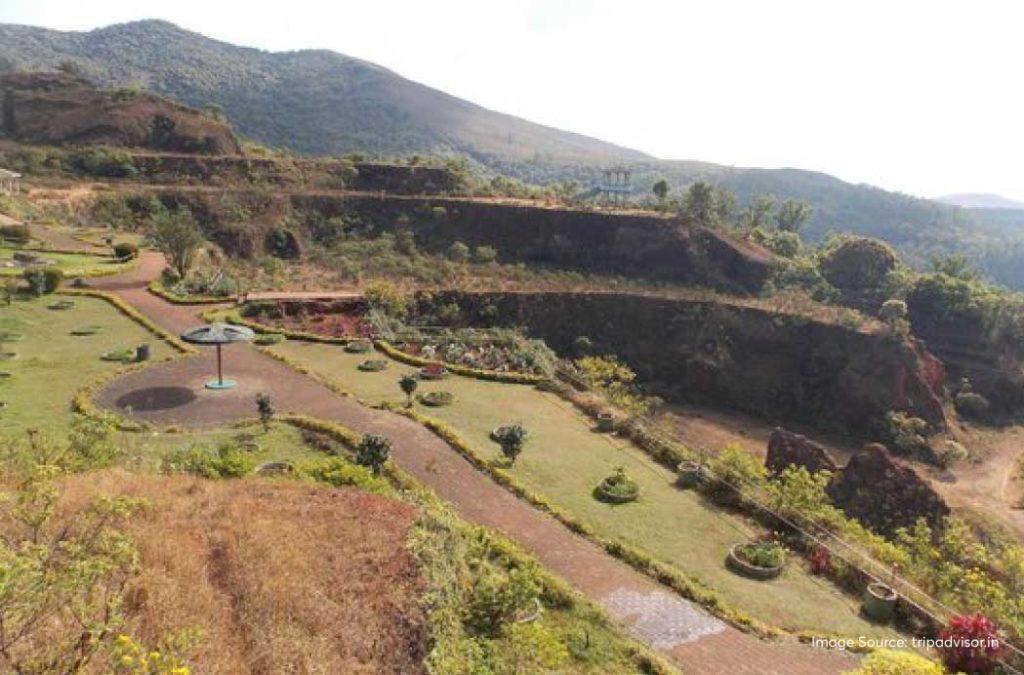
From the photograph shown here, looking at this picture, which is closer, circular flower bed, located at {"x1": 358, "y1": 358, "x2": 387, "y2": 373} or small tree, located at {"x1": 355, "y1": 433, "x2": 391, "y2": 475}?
small tree, located at {"x1": 355, "y1": 433, "x2": 391, "y2": 475}

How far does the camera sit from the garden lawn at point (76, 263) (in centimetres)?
3111

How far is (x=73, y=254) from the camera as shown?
115ft

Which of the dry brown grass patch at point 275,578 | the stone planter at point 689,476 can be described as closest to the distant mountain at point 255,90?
the stone planter at point 689,476

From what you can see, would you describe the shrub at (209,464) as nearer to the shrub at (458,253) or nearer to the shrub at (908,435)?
the shrub at (908,435)

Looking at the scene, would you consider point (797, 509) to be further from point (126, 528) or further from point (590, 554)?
point (126, 528)

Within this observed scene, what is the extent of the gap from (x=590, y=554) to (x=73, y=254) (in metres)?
34.1

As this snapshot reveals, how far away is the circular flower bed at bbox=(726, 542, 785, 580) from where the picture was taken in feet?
43.2

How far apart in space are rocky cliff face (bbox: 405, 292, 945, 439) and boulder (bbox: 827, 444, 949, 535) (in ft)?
61.5

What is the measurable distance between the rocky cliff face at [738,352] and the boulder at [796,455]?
19015 millimetres

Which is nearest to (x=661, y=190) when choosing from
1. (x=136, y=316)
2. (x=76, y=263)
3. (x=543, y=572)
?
(x=76, y=263)

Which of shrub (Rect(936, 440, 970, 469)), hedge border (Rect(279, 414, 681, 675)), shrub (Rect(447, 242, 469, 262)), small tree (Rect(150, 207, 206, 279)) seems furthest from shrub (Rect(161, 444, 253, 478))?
shrub (Rect(936, 440, 970, 469))

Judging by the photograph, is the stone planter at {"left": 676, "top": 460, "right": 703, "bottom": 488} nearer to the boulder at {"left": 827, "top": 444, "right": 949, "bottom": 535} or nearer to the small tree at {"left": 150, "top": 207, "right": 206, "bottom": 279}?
the boulder at {"left": 827, "top": 444, "right": 949, "bottom": 535}

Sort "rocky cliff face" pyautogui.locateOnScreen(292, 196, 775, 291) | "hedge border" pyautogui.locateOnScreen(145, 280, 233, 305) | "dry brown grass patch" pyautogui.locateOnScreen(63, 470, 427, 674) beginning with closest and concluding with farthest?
"dry brown grass patch" pyautogui.locateOnScreen(63, 470, 427, 674)
"hedge border" pyautogui.locateOnScreen(145, 280, 233, 305)
"rocky cliff face" pyautogui.locateOnScreen(292, 196, 775, 291)

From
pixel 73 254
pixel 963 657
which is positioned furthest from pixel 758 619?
pixel 73 254
